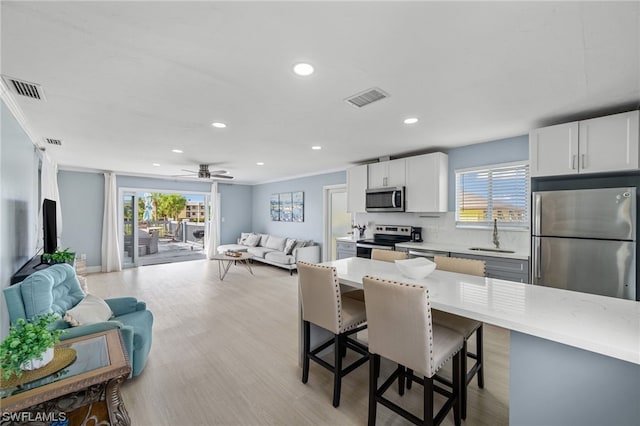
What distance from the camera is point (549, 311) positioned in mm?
1396

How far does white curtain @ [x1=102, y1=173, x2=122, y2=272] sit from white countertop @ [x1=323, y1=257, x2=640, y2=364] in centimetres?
685

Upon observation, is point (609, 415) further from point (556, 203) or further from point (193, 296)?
point (193, 296)

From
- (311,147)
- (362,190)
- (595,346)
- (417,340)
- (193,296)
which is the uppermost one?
(311,147)

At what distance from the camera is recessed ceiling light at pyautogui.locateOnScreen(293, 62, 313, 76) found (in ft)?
6.14

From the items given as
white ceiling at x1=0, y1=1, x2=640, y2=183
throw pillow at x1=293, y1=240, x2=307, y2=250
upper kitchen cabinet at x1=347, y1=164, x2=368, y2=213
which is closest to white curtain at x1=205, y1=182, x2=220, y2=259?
throw pillow at x1=293, y1=240, x2=307, y2=250

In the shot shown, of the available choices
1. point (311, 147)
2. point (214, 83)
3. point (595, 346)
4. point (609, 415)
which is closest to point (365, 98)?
point (214, 83)

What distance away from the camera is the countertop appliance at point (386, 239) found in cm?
466

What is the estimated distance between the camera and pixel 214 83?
214cm

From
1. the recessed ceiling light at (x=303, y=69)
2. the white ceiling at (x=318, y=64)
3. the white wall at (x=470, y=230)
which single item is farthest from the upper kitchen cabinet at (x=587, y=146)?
the recessed ceiling light at (x=303, y=69)

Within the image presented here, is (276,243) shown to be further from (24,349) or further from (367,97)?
(24,349)

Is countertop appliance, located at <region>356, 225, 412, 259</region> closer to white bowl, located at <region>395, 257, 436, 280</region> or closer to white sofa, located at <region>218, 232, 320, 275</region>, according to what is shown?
white sofa, located at <region>218, 232, 320, 275</region>

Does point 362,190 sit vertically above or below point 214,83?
below

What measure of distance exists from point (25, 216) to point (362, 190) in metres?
4.72

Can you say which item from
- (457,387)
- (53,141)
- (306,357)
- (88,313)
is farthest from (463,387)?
(53,141)
